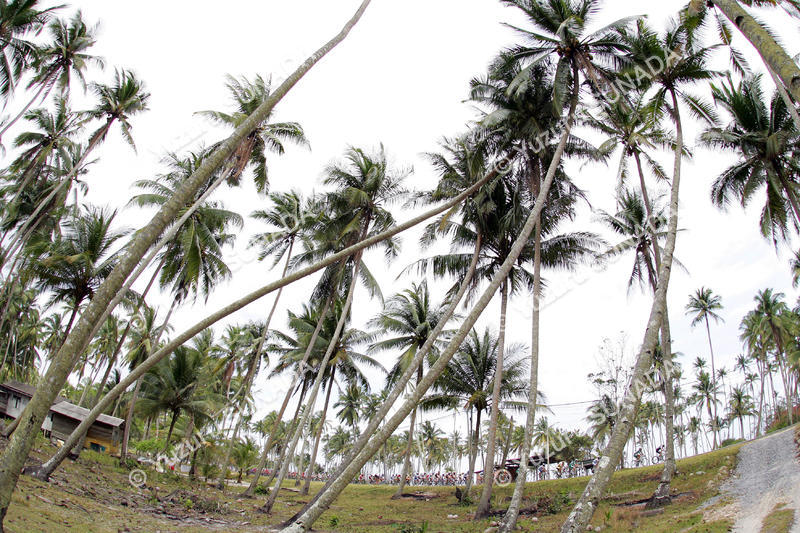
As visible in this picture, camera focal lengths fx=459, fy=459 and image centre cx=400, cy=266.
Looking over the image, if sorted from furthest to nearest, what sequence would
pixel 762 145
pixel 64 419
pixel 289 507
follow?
pixel 64 419
pixel 289 507
pixel 762 145

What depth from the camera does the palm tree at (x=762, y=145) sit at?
17.5 metres

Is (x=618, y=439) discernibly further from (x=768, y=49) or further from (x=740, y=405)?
(x=740, y=405)

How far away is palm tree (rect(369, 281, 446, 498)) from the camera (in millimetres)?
27438

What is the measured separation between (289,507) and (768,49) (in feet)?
75.1

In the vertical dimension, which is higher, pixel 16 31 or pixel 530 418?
pixel 16 31

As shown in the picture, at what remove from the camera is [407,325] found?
27.8m

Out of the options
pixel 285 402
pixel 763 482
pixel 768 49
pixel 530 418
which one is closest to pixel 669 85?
pixel 768 49

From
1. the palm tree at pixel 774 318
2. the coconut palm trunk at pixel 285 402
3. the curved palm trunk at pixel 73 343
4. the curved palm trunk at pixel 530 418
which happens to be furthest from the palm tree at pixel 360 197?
the palm tree at pixel 774 318

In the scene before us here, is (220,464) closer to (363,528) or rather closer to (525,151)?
(363,528)

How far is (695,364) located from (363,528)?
56.1 meters

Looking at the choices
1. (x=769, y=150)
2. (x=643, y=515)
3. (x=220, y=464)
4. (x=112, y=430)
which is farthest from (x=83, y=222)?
(x=769, y=150)

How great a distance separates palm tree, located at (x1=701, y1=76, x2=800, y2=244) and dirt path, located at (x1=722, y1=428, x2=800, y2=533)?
910 cm

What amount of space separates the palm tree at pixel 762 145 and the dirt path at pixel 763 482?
910 cm

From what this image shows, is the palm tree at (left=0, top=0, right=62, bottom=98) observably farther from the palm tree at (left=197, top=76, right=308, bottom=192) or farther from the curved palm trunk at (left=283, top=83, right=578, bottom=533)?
the curved palm trunk at (left=283, top=83, right=578, bottom=533)
